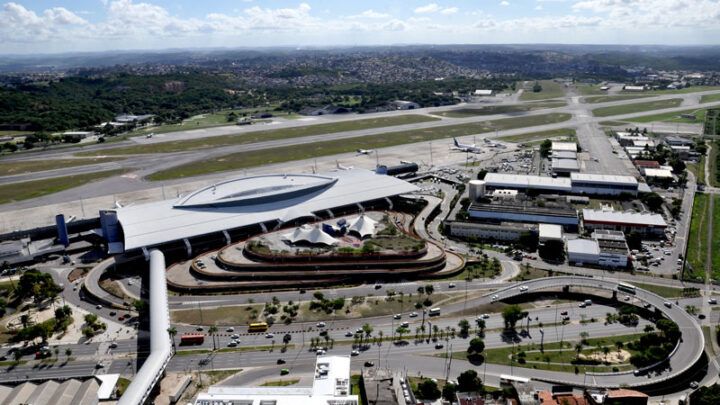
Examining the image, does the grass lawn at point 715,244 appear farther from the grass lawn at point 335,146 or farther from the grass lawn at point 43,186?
the grass lawn at point 43,186

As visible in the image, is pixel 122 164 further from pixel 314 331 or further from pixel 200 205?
pixel 314 331

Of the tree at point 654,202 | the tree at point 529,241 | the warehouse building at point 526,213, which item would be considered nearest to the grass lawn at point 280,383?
the tree at point 529,241

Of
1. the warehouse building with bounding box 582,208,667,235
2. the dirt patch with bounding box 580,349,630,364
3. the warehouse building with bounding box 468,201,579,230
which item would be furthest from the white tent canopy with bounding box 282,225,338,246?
the warehouse building with bounding box 582,208,667,235

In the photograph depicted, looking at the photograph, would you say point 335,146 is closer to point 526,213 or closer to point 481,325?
point 526,213

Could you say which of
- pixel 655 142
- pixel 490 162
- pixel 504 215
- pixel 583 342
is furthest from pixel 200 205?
pixel 655 142

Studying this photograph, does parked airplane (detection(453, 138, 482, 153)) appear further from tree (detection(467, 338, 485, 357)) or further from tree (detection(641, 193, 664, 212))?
tree (detection(467, 338, 485, 357))

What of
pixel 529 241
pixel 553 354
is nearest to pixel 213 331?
pixel 553 354

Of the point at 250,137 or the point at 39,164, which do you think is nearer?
the point at 39,164
